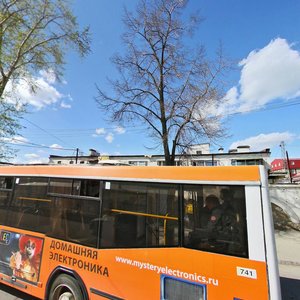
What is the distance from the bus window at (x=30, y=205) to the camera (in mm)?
4895

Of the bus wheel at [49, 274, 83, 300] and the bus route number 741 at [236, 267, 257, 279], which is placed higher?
the bus route number 741 at [236, 267, 257, 279]

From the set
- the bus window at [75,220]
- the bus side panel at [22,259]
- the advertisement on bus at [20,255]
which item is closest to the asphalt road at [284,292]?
the bus side panel at [22,259]

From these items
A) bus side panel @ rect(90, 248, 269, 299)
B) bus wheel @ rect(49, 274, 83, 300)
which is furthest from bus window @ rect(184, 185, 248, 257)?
bus wheel @ rect(49, 274, 83, 300)

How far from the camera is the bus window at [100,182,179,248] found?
3520 mm

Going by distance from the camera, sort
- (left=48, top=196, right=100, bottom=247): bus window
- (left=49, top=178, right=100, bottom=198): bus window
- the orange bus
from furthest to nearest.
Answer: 1. (left=49, top=178, right=100, bottom=198): bus window
2. (left=48, top=196, right=100, bottom=247): bus window
3. the orange bus

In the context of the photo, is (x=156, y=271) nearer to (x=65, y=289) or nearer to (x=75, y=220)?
(x=75, y=220)

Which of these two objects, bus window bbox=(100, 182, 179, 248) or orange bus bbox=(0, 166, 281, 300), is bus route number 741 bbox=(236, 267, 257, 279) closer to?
orange bus bbox=(0, 166, 281, 300)

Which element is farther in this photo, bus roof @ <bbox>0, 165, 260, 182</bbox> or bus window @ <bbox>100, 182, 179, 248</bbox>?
bus window @ <bbox>100, 182, 179, 248</bbox>

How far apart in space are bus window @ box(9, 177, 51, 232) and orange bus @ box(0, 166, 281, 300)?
0.8 inches

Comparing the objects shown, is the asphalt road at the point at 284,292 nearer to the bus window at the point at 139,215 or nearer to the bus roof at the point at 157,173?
the bus roof at the point at 157,173

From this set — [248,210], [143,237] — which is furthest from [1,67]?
[248,210]

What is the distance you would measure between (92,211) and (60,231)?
0.87 meters

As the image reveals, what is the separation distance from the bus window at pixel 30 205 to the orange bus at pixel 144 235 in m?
0.02

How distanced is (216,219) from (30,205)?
3.73 metres
